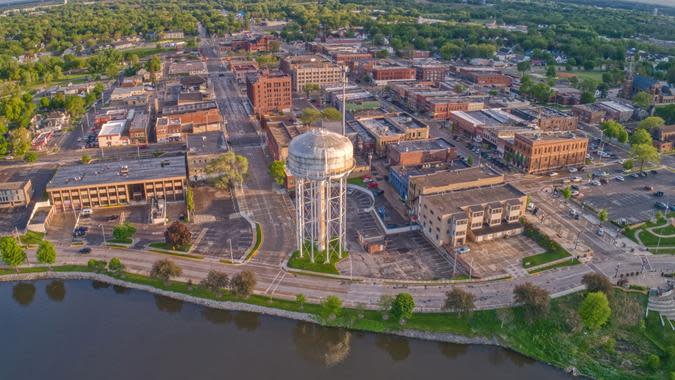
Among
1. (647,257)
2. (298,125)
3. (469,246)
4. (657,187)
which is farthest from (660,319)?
(298,125)

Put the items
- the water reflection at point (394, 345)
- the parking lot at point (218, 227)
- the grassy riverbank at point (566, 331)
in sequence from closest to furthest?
the grassy riverbank at point (566, 331)
the water reflection at point (394, 345)
the parking lot at point (218, 227)

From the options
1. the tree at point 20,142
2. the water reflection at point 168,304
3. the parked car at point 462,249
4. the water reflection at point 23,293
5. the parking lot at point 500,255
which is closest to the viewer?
the water reflection at point 168,304

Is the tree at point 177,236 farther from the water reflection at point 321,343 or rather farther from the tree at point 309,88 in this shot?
the tree at point 309,88

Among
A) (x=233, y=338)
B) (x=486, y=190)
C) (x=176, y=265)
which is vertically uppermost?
(x=486, y=190)

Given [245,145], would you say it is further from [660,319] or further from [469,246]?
[660,319]

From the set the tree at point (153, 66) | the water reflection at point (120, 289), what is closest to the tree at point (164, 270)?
the water reflection at point (120, 289)

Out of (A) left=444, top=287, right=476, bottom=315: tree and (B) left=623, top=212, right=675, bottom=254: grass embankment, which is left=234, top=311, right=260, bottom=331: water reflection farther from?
(B) left=623, top=212, right=675, bottom=254: grass embankment
